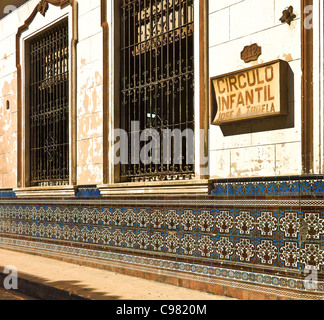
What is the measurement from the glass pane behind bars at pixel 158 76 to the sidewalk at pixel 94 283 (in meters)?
1.54

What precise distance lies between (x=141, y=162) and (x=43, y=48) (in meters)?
4.17

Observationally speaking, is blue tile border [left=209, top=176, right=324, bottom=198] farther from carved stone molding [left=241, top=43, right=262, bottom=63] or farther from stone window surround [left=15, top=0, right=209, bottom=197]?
carved stone molding [left=241, top=43, right=262, bottom=63]

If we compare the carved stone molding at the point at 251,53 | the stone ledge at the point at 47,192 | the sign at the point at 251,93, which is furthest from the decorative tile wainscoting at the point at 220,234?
the carved stone molding at the point at 251,53

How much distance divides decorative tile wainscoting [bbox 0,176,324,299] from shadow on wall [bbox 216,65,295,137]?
595mm

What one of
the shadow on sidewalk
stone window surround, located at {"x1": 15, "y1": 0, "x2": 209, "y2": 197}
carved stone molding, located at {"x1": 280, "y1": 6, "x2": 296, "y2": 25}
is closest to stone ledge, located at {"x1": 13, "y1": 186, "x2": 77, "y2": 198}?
stone window surround, located at {"x1": 15, "y1": 0, "x2": 209, "y2": 197}

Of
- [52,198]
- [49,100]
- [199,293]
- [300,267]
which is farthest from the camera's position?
[49,100]

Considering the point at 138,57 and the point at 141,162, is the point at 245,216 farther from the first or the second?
the point at 138,57

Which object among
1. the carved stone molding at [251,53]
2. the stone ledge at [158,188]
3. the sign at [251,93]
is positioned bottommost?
the stone ledge at [158,188]

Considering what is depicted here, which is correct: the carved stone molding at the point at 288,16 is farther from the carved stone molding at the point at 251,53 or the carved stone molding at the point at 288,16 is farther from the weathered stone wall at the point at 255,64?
the carved stone molding at the point at 251,53

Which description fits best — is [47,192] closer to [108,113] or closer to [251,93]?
[108,113]

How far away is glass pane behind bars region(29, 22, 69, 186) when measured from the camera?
9258 mm

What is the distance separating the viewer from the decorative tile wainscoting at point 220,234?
480cm

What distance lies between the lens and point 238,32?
18.6 feet

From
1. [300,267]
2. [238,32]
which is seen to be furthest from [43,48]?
[300,267]
